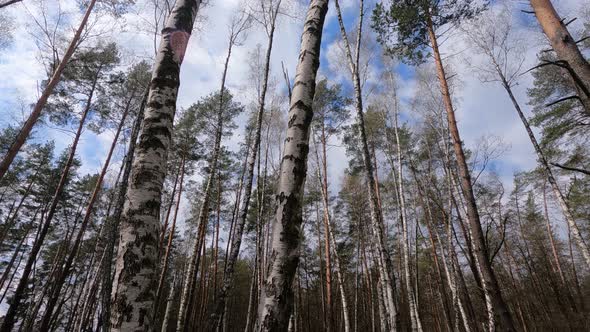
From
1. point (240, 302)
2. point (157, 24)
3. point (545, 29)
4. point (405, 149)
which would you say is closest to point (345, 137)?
point (405, 149)

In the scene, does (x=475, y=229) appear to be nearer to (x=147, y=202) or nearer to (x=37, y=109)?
(x=147, y=202)

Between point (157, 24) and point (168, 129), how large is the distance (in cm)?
846

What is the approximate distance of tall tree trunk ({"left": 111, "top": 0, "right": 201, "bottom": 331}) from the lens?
2.00 meters

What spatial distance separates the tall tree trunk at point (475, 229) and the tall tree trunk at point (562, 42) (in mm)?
2200

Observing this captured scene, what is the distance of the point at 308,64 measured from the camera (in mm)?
2730

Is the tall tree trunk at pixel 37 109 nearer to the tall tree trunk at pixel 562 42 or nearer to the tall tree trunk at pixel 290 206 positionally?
the tall tree trunk at pixel 290 206

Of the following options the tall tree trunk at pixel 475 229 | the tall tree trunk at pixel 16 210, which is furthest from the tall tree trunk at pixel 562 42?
the tall tree trunk at pixel 16 210

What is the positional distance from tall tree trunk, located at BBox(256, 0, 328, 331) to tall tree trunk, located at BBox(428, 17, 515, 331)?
9.25ft

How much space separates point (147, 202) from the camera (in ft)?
7.54

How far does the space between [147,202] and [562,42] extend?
466cm

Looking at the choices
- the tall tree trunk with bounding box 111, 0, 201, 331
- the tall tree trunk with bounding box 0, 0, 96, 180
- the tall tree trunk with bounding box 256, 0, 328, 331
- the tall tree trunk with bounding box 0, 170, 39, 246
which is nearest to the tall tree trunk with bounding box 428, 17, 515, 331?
the tall tree trunk with bounding box 256, 0, 328, 331

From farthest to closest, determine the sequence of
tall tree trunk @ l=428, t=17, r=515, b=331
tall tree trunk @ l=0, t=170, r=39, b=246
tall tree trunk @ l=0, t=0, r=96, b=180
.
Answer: tall tree trunk @ l=0, t=170, r=39, b=246
tall tree trunk @ l=0, t=0, r=96, b=180
tall tree trunk @ l=428, t=17, r=515, b=331

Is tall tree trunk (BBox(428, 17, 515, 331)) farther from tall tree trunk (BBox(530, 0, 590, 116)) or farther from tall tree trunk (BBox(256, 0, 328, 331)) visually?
tall tree trunk (BBox(256, 0, 328, 331))

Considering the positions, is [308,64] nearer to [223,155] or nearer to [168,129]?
[168,129]
